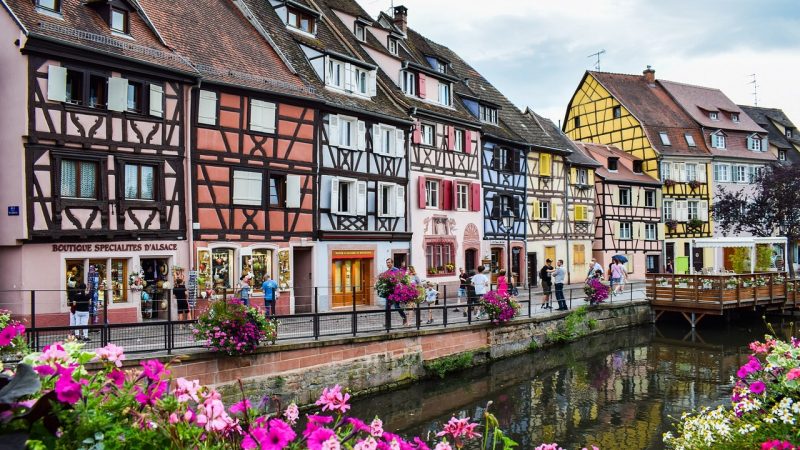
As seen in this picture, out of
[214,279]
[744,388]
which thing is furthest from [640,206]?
[744,388]

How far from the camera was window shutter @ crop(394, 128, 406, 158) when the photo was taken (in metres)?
27.5

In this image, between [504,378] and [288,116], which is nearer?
[504,378]

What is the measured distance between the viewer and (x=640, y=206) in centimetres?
4556

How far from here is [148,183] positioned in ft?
61.3

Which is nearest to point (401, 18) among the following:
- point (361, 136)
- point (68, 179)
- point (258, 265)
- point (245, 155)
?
point (361, 136)

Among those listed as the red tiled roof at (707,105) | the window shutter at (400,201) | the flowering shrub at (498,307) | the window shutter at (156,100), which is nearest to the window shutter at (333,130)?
the window shutter at (400,201)

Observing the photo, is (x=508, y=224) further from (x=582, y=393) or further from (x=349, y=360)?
(x=349, y=360)

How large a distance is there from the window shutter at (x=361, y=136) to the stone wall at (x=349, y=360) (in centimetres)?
906

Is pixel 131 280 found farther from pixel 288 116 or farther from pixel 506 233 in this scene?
pixel 506 233

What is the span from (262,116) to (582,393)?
12719mm

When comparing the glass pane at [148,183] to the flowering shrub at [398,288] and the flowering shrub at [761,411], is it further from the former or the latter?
the flowering shrub at [761,411]

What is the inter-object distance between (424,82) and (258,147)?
36.4 feet

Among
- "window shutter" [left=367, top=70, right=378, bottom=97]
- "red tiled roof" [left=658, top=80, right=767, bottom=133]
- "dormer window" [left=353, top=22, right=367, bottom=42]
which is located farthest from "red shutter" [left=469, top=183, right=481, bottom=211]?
"red tiled roof" [left=658, top=80, right=767, bottom=133]

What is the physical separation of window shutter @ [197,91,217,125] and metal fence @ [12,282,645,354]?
5.73 m
